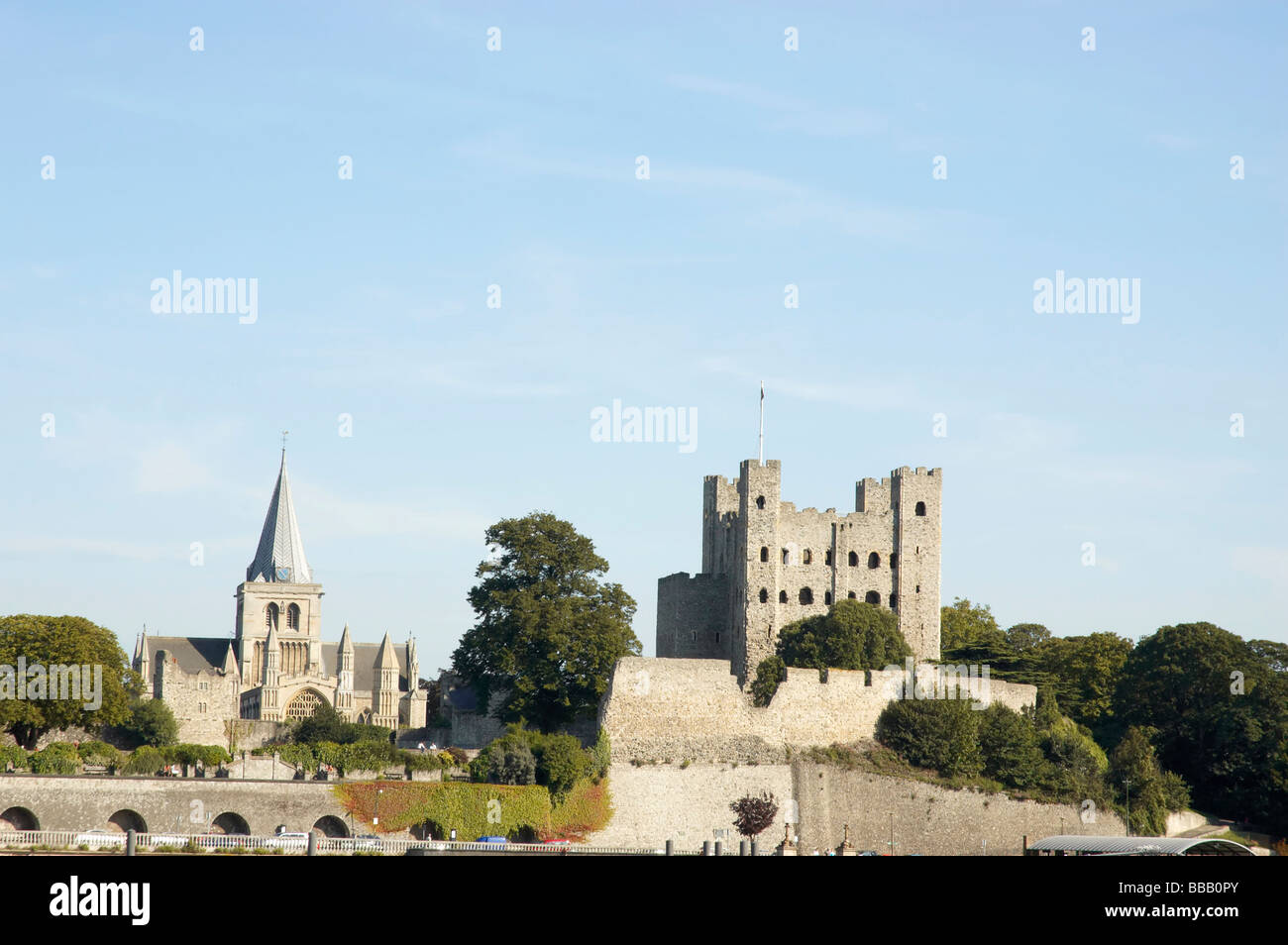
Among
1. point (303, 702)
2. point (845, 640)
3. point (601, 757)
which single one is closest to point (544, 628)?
point (601, 757)

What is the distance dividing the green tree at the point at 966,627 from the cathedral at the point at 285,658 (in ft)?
140

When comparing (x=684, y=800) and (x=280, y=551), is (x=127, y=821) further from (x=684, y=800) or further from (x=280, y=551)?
(x=280, y=551)

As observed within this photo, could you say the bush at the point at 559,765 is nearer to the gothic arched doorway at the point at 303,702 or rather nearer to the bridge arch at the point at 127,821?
the bridge arch at the point at 127,821

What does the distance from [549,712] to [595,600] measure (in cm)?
433

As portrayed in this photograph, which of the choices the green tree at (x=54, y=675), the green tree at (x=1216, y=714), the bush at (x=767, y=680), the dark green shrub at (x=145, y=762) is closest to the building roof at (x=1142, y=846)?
the bush at (x=767, y=680)

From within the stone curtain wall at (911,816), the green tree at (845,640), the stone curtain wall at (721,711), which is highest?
the green tree at (845,640)

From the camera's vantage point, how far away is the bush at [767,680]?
64.2 m

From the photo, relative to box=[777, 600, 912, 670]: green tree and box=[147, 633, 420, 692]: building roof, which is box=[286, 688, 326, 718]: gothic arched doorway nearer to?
box=[147, 633, 420, 692]: building roof

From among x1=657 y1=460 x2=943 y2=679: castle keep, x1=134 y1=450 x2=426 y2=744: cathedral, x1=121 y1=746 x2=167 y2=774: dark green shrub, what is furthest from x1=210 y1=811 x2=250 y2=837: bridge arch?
x1=134 y1=450 x2=426 y2=744: cathedral

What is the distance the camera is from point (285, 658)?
134 m

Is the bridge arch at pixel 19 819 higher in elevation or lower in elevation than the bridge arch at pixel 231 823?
higher

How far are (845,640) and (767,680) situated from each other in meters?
3.87
